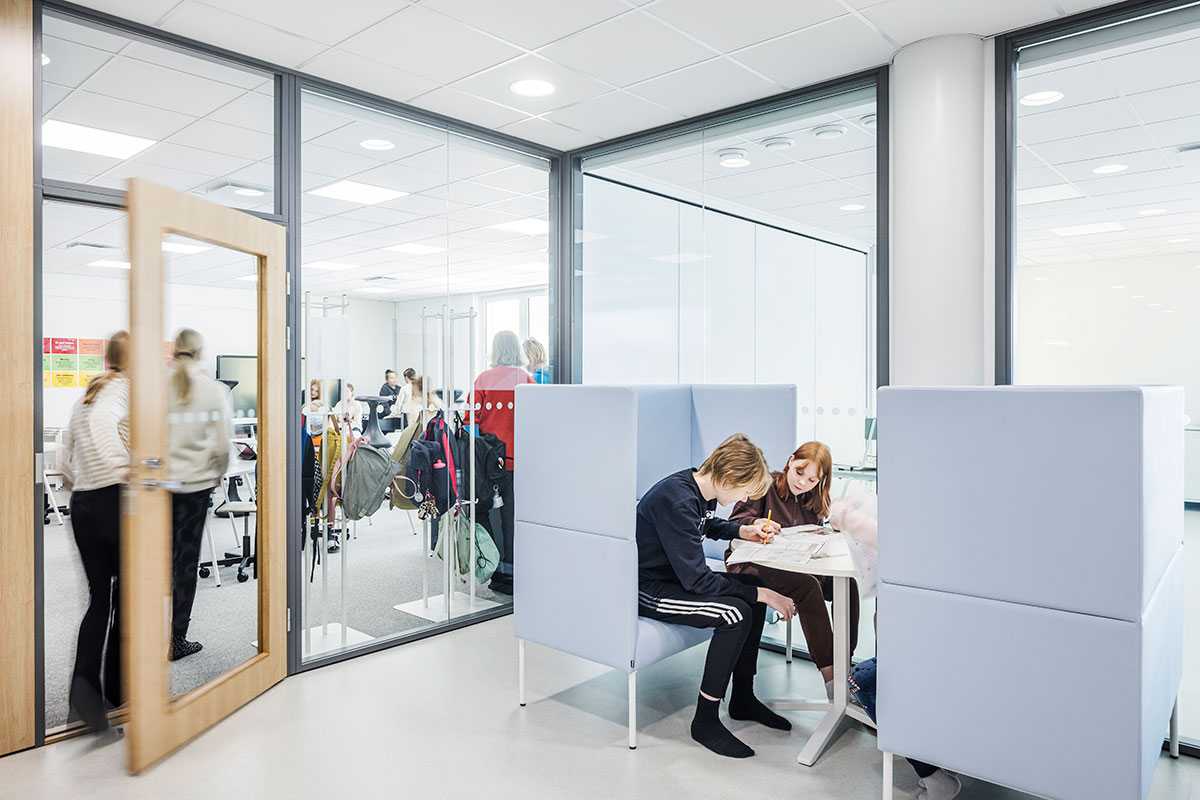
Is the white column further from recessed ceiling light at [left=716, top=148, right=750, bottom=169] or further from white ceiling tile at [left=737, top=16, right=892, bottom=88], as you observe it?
recessed ceiling light at [left=716, top=148, right=750, bottom=169]

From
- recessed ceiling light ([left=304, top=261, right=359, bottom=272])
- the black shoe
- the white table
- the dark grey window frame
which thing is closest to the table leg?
the white table

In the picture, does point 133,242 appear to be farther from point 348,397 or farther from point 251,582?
point 251,582

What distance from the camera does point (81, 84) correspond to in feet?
9.82

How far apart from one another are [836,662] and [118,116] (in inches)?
139

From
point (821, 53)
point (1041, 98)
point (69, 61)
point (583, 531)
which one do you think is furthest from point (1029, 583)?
point (69, 61)

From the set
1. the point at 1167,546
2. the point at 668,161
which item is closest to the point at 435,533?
the point at 668,161

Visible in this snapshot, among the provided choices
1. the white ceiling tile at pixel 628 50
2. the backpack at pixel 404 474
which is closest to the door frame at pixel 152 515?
the backpack at pixel 404 474

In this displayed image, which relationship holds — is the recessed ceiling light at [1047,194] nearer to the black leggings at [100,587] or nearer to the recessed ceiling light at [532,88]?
the recessed ceiling light at [532,88]

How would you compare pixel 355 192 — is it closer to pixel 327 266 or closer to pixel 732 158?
pixel 327 266

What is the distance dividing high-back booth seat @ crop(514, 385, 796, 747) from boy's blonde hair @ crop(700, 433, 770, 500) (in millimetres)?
313

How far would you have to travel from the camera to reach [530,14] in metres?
2.95

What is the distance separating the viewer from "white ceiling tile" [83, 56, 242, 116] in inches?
121

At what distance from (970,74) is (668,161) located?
164 centimetres

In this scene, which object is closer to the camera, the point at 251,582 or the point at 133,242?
the point at 133,242
